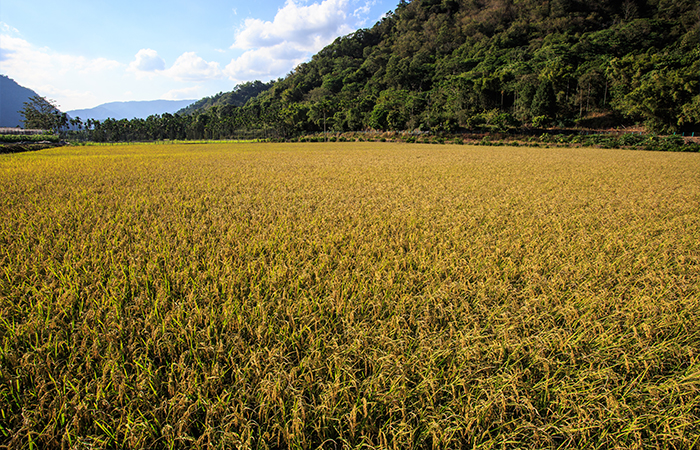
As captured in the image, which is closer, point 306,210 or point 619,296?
point 619,296

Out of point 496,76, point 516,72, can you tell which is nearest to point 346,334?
point 496,76

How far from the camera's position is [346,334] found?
220cm

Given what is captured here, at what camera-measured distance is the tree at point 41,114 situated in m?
98.8

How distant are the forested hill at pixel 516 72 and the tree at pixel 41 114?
6327 cm

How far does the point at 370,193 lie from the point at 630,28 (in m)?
108

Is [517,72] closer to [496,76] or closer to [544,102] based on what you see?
A: [496,76]

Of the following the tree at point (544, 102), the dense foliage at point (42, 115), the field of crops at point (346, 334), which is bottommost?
the field of crops at point (346, 334)

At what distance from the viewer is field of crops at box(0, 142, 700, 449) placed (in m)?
1.53

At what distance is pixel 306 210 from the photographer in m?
6.10

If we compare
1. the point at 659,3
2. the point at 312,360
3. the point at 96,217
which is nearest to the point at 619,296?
the point at 312,360

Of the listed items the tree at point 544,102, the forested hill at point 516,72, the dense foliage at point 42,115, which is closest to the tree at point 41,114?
the dense foliage at point 42,115

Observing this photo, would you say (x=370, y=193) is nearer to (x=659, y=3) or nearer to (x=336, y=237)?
(x=336, y=237)

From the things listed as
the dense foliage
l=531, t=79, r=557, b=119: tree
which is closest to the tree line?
l=531, t=79, r=557, b=119: tree

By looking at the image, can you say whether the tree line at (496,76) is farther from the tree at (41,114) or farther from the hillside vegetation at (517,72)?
the tree at (41,114)
